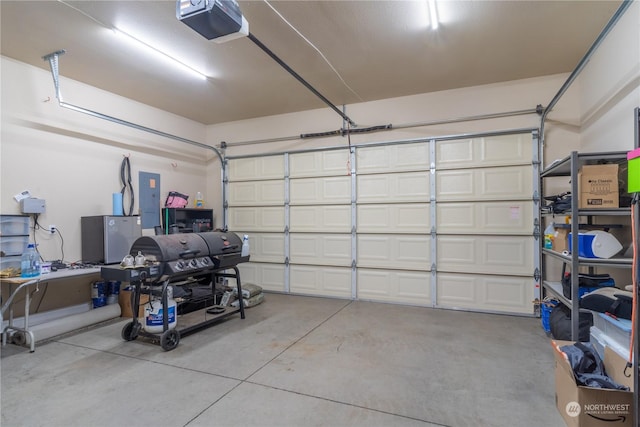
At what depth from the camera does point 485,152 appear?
4492mm

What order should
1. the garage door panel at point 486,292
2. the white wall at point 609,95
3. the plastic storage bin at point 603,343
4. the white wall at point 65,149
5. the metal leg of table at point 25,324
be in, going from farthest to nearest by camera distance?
the garage door panel at point 486,292
the white wall at point 65,149
the metal leg of table at point 25,324
the white wall at point 609,95
the plastic storage bin at point 603,343

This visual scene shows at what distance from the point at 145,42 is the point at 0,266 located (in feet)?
9.49

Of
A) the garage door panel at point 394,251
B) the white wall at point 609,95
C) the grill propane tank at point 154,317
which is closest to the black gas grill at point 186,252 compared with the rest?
the grill propane tank at point 154,317

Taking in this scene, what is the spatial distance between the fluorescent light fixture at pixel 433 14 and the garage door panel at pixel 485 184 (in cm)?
215

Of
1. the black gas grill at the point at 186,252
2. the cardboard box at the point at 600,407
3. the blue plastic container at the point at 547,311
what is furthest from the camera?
the blue plastic container at the point at 547,311

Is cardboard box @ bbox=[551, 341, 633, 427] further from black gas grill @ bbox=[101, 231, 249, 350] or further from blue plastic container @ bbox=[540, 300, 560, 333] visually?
black gas grill @ bbox=[101, 231, 249, 350]

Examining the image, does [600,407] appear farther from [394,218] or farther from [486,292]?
[394,218]

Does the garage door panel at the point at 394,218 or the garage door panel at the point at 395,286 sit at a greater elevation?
the garage door panel at the point at 394,218

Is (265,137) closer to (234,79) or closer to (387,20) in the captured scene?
(234,79)

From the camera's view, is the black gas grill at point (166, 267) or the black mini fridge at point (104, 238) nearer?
the black gas grill at point (166, 267)

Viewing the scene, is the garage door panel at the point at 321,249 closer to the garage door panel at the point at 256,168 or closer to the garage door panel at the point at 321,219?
the garage door panel at the point at 321,219

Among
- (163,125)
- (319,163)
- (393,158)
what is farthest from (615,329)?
(163,125)

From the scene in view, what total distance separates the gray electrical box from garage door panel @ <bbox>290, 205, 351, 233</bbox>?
11.2 feet

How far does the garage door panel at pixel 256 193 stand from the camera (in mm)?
5797
